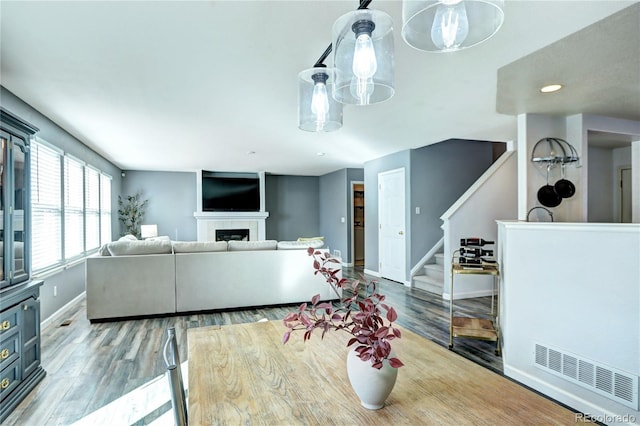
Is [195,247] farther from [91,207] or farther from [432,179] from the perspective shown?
[432,179]

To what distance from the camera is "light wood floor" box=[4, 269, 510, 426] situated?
2.16 m

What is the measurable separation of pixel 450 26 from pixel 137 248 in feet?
13.5

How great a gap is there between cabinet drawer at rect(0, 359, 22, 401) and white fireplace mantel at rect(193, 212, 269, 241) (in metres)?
6.42

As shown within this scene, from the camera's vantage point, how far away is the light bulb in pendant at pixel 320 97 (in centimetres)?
172

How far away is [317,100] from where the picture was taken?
1731 millimetres

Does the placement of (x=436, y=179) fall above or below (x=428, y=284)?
above

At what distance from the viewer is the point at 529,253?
2684 mm

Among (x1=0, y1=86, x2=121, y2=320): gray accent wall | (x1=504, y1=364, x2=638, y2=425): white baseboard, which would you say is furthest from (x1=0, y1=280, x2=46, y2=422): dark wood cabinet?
(x1=504, y1=364, x2=638, y2=425): white baseboard

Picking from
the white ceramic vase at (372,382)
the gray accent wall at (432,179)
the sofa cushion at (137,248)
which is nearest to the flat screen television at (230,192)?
the gray accent wall at (432,179)

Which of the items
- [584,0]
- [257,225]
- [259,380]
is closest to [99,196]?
[257,225]

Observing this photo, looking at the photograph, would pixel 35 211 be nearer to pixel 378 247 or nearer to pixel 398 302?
pixel 398 302

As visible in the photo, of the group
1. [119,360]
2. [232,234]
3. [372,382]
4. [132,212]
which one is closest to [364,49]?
[372,382]

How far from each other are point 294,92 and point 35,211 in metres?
3.08

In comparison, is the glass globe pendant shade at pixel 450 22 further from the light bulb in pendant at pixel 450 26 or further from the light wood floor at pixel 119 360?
the light wood floor at pixel 119 360
